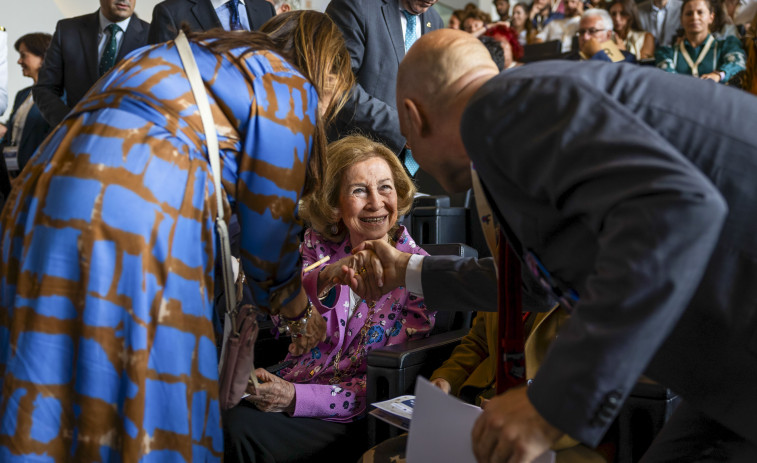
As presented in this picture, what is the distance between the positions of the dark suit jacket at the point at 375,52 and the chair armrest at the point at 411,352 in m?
1.11

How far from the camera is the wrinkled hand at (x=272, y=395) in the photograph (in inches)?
85.4

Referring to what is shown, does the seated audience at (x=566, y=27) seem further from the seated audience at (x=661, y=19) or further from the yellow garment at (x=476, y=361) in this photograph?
the yellow garment at (x=476, y=361)

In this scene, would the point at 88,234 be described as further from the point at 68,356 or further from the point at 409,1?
the point at 409,1

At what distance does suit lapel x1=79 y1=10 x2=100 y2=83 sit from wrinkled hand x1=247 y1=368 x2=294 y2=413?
2623 millimetres

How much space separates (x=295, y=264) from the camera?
161 cm

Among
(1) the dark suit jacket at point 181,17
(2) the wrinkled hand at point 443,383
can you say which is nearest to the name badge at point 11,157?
(1) the dark suit jacket at point 181,17

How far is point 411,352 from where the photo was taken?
2.19 metres

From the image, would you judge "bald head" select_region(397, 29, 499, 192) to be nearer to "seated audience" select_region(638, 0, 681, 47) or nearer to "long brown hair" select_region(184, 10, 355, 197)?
"long brown hair" select_region(184, 10, 355, 197)

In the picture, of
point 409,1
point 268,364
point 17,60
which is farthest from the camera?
point 17,60

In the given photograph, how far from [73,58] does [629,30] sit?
5352 mm

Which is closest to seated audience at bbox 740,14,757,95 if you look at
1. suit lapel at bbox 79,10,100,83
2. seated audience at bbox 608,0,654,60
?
suit lapel at bbox 79,10,100,83

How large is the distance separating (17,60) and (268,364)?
5.50 m

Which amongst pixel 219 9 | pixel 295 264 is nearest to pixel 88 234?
pixel 295 264

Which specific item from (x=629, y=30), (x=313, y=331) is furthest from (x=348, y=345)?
(x=629, y=30)
